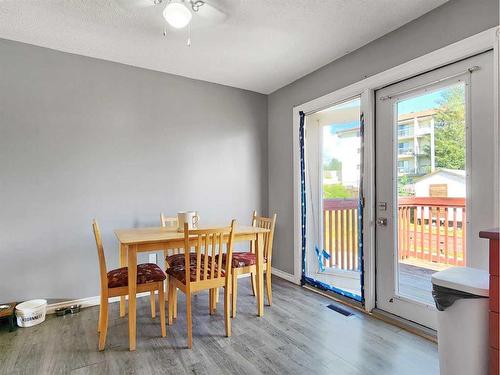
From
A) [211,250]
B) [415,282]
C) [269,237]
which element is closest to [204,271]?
[211,250]

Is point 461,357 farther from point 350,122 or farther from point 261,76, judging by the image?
point 261,76

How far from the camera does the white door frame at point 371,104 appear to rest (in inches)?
73.3

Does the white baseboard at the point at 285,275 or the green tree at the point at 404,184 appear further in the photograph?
A: the white baseboard at the point at 285,275

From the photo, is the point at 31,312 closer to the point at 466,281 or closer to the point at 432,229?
the point at 466,281

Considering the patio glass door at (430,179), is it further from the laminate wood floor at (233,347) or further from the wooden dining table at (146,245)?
the wooden dining table at (146,245)

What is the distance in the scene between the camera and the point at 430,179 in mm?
2283

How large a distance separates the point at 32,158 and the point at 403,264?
3.49 metres

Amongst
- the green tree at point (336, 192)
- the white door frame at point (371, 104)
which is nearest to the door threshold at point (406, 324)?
the white door frame at point (371, 104)

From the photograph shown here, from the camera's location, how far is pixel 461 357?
4.94 feet

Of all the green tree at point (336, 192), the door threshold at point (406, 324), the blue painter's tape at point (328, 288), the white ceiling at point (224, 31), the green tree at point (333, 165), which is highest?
the white ceiling at point (224, 31)

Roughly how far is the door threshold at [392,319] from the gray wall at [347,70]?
0.81 metres

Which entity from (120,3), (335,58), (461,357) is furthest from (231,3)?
(461,357)

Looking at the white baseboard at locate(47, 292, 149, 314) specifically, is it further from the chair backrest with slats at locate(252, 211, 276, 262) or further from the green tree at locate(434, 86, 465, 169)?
the green tree at locate(434, 86, 465, 169)

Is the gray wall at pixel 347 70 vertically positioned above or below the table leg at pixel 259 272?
above
